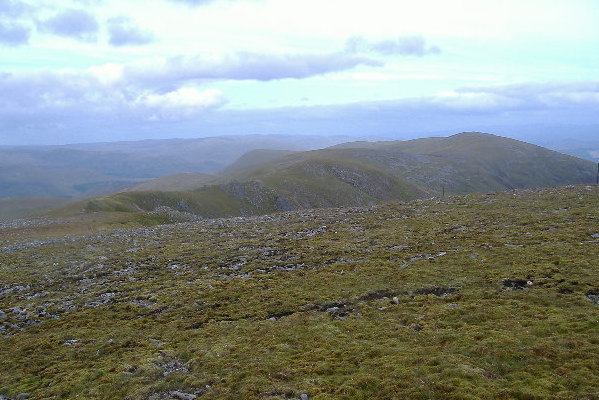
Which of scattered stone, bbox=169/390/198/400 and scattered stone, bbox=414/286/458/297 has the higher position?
scattered stone, bbox=414/286/458/297

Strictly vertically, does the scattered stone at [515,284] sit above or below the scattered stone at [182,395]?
above

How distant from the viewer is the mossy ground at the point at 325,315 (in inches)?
601

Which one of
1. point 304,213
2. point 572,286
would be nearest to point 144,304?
point 572,286

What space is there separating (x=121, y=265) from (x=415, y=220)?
30516mm

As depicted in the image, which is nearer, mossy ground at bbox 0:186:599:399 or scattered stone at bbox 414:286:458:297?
mossy ground at bbox 0:186:599:399

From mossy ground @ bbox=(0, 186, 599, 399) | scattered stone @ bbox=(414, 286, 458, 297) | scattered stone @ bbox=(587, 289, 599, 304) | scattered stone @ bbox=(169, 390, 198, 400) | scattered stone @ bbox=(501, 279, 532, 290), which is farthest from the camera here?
scattered stone @ bbox=(414, 286, 458, 297)

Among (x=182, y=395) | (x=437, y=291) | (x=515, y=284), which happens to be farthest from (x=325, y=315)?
(x=515, y=284)

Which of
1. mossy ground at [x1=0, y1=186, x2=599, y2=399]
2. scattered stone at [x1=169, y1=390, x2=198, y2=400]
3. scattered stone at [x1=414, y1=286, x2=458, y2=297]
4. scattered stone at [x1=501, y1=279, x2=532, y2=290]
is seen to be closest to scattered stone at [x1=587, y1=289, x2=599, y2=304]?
mossy ground at [x1=0, y1=186, x2=599, y2=399]

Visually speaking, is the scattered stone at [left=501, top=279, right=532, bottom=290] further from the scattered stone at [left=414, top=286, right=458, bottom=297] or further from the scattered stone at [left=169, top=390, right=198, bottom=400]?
the scattered stone at [left=169, top=390, right=198, bottom=400]

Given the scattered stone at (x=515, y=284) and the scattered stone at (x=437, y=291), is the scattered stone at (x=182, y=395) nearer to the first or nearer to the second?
the scattered stone at (x=437, y=291)

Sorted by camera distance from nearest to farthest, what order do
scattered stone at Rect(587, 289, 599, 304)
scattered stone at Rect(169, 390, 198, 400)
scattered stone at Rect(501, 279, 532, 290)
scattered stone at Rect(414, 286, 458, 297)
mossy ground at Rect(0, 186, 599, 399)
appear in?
1. mossy ground at Rect(0, 186, 599, 399)
2. scattered stone at Rect(169, 390, 198, 400)
3. scattered stone at Rect(587, 289, 599, 304)
4. scattered stone at Rect(501, 279, 532, 290)
5. scattered stone at Rect(414, 286, 458, 297)

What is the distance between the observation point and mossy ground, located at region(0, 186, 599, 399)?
601 inches

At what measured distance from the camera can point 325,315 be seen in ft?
72.4

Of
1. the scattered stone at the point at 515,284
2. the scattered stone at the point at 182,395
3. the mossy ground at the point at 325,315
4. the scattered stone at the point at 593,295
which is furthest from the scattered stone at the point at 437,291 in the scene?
the scattered stone at the point at 182,395
